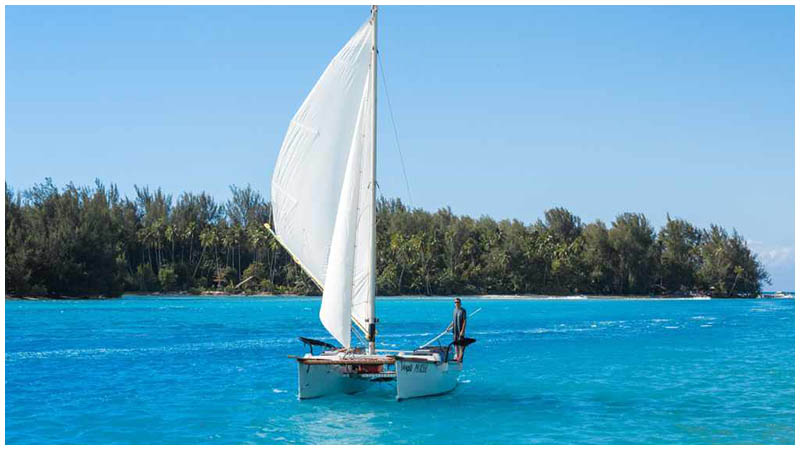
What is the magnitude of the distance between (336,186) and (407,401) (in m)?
6.60

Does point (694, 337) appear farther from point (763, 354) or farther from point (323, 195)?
point (323, 195)

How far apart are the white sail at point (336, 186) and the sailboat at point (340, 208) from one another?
3 cm

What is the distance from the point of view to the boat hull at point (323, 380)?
25688 mm

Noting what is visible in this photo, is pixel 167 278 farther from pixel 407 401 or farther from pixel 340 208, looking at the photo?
pixel 407 401

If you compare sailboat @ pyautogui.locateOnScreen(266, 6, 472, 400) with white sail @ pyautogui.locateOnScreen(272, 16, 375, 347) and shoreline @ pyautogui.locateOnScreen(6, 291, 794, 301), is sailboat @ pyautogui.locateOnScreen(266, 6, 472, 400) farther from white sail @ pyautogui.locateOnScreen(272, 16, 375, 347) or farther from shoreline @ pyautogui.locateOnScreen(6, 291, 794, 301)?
shoreline @ pyautogui.locateOnScreen(6, 291, 794, 301)

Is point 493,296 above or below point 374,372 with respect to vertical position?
above

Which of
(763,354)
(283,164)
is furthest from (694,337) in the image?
(283,164)

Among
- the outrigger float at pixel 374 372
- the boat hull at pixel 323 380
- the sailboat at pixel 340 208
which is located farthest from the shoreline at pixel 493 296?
the sailboat at pixel 340 208

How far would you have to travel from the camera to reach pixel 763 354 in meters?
44.6

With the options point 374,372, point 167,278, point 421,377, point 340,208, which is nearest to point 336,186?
point 340,208

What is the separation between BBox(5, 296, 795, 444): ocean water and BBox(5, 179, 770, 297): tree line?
70.7m

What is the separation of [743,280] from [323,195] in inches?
6171

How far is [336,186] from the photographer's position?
26.0m

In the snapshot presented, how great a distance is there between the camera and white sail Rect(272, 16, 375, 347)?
1006 inches
